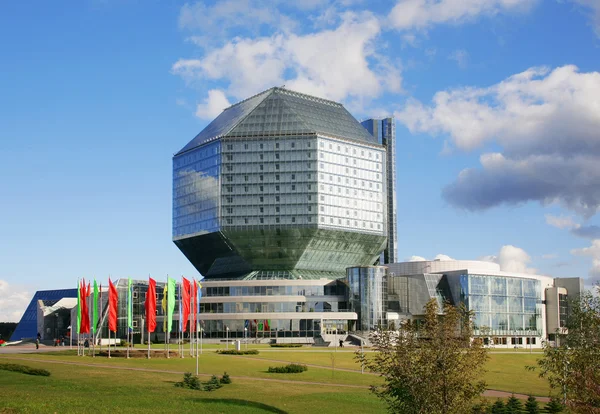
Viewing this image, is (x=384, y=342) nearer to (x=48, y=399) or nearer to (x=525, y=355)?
(x=48, y=399)

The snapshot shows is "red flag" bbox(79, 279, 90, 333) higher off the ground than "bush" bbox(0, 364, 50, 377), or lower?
higher

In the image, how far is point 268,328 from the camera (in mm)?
171750

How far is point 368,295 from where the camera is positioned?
171 meters

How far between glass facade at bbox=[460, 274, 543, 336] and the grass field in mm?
79855

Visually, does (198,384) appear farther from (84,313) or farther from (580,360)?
(84,313)

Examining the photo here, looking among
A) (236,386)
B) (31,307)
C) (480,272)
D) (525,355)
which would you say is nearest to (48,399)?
(236,386)

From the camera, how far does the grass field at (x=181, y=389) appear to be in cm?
4688

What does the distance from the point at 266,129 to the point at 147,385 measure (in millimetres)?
137167

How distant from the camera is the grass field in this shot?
4688 cm

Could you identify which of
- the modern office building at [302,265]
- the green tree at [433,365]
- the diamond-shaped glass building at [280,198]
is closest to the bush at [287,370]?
the green tree at [433,365]

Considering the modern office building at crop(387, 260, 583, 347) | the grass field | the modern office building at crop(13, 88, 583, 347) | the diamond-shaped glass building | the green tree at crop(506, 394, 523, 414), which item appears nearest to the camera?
the grass field

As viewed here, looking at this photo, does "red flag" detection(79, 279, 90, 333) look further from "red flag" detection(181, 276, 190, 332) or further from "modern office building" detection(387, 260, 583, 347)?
"modern office building" detection(387, 260, 583, 347)

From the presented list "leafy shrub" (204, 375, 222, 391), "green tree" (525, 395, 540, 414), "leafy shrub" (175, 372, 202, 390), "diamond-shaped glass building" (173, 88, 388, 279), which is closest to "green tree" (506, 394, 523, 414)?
"green tree" (525, 395, 540, 414)

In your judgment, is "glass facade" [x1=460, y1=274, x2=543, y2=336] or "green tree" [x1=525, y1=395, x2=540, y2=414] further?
"glass facade" [x1=460, y1=274, x2=543, y2=336]
